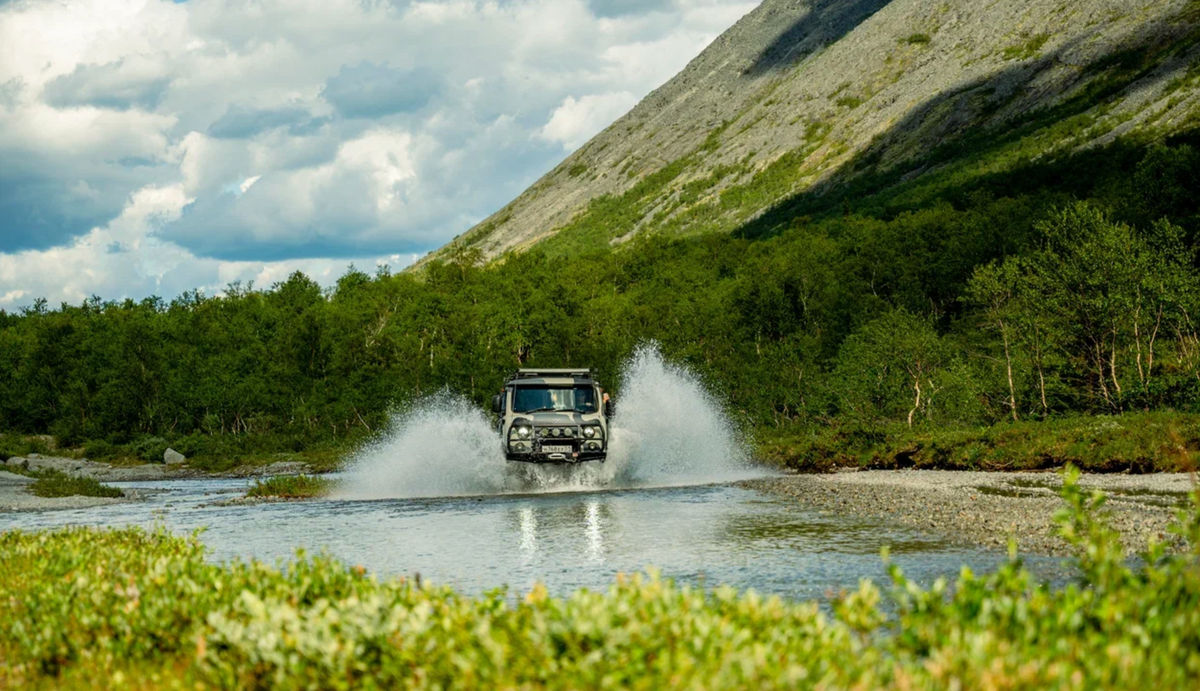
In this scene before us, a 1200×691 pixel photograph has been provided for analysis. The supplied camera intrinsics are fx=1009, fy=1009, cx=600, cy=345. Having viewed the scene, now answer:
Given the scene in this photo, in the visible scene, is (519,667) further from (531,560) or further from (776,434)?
(776,434)

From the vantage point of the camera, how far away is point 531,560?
17312 mm

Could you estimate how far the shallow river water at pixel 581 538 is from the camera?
15.1m

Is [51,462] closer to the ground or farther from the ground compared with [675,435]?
farther from the ground

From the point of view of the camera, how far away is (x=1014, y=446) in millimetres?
36156

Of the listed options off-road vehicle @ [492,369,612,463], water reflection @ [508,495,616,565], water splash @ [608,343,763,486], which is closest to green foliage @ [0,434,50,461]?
water splash @ [608,343,763,486]

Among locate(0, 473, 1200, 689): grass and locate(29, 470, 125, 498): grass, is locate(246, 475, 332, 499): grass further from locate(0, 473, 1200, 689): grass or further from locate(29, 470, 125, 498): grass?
locate(0, 473, 1200, 689): grass

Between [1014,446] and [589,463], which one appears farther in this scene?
[1014,446]

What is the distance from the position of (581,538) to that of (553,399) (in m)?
11.9

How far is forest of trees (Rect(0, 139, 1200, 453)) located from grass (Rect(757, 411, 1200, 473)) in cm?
660

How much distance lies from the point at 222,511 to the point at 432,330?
236 ft

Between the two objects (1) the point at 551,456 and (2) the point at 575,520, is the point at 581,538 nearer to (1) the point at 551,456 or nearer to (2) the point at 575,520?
(2) the point at 575,520

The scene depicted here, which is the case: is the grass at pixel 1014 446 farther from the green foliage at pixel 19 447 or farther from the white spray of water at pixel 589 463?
the green foliage at pixel 19 447

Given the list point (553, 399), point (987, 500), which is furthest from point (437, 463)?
point (987, 500)

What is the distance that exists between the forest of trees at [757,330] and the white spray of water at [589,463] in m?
13.0
